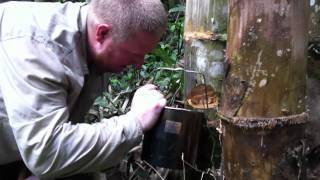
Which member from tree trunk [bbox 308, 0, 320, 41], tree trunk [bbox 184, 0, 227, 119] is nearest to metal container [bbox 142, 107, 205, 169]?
tree trunk [bbox 184, 0, 227, 119]

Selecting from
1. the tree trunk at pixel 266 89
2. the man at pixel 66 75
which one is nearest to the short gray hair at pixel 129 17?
the man at pixel 66 75

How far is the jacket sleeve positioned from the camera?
6.41 feet

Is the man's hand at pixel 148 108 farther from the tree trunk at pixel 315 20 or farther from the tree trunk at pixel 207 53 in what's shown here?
the tree trunk at pixel 315 20

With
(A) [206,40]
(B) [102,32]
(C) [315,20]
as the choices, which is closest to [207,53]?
(A) [206,40]

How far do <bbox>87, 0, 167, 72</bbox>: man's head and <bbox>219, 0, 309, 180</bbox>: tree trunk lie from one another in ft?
1.44

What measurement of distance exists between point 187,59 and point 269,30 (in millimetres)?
1034

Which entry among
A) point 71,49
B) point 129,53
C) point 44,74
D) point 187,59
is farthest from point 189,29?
point 44,74

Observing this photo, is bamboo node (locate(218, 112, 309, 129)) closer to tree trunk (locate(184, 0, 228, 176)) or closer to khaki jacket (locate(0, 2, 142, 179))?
khaki jacket (locate(0, 2, 142, 179))

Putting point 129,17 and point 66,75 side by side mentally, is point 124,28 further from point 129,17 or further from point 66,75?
point 66,75

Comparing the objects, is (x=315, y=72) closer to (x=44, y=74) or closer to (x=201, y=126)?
(x=201, y=126)

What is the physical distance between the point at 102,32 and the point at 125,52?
0.41 ft

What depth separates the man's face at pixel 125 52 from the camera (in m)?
2.14

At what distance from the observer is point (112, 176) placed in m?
3.11

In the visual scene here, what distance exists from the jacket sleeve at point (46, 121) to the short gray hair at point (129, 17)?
25 cm
